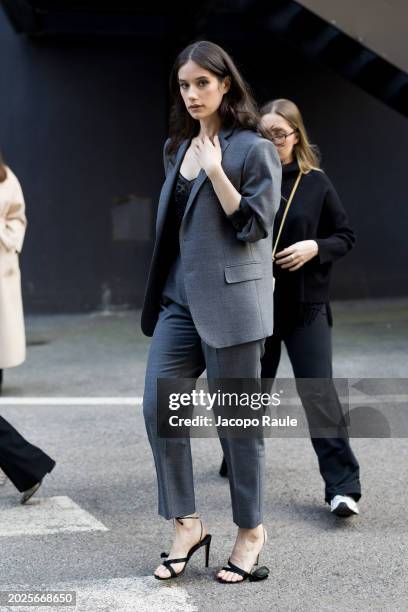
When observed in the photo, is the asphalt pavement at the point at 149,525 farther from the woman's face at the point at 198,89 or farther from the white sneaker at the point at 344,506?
the woman's face at the point at 198,89

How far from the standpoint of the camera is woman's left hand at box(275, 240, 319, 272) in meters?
4.64

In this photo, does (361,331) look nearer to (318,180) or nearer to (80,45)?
(80,45)

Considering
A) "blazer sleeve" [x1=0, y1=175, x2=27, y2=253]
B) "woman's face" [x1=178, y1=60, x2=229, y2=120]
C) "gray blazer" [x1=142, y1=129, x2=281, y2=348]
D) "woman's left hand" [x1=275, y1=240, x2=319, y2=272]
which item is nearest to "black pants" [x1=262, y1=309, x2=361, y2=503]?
"woman's left hand" [x1=275, y1=240, x2=319, y2=272]

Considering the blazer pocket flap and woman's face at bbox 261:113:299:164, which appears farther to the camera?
woman's face at bbox 261:113:299:164

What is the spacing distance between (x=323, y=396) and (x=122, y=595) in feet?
4.90

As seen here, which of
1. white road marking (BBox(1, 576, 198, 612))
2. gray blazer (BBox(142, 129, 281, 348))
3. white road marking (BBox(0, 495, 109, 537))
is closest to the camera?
white road marking (BBox(1, 576, 198, 612))

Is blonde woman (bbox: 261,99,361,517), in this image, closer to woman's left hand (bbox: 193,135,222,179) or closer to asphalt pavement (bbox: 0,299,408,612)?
asphalt pavement (bbox: 0,299,408,612)

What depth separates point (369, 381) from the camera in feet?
25.6

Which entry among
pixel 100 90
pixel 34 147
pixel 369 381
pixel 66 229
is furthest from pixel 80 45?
pixel 369 381

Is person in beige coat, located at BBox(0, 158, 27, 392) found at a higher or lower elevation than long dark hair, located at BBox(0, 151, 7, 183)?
lower

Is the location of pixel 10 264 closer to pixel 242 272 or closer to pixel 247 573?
pixel 242 272


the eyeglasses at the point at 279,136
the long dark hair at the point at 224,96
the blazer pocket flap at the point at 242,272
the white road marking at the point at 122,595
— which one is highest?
the long dark hair at the point at 224,96

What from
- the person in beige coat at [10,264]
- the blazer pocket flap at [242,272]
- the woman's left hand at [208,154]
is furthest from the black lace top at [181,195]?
the person in beige coat at [10,264]

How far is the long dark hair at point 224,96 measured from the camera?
370cm
